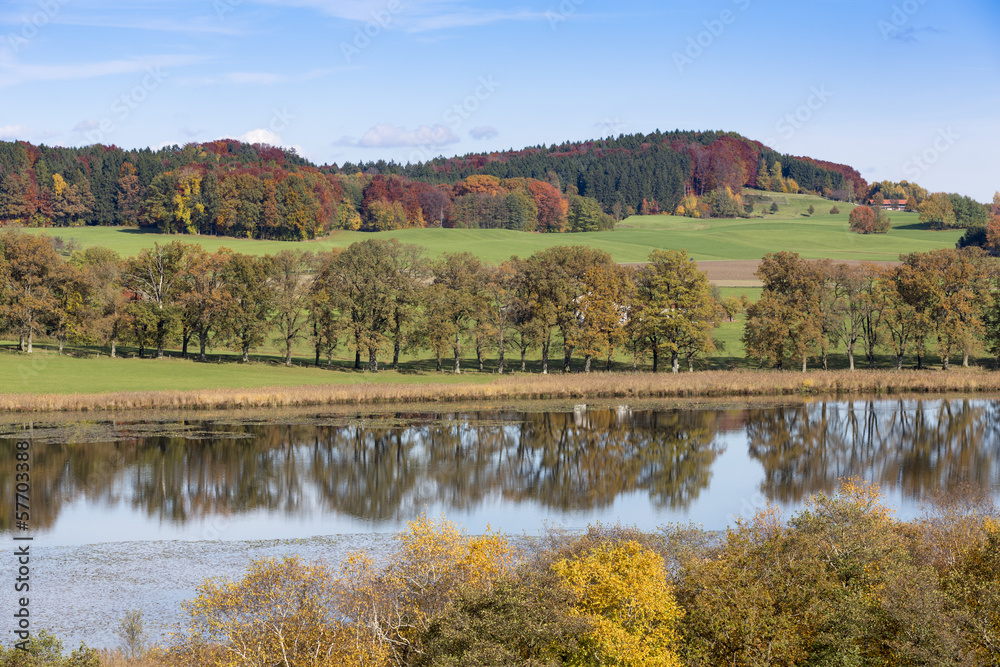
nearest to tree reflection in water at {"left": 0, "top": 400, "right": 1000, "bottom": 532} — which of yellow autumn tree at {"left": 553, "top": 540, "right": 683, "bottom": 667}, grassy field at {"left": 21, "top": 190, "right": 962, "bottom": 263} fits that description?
yellow autumn tree at {"left": 553, "top": 540, "right": 683, "bottom": 667}

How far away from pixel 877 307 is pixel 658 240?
251ft

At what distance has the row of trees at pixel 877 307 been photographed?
73500 mm

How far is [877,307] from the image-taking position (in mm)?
76375

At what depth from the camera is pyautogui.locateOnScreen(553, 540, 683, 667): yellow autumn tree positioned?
685 inches

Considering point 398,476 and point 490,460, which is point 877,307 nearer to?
point 490,460

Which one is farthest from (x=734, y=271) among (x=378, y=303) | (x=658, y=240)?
(x=378, y=303)

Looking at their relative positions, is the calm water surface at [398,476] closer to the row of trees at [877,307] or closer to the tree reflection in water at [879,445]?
the tree reflection in water at [879,445]

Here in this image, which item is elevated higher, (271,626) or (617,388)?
(271,626)

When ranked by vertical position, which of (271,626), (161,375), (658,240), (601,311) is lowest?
(161,375)

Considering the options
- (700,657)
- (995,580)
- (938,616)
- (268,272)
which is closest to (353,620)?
(700,657)

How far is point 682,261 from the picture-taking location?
78000 mm

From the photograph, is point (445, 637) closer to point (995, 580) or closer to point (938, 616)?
point (938, 616)

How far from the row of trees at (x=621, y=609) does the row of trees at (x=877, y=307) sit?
5232cm

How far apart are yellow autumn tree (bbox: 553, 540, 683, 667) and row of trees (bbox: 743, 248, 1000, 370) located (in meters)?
56.1
